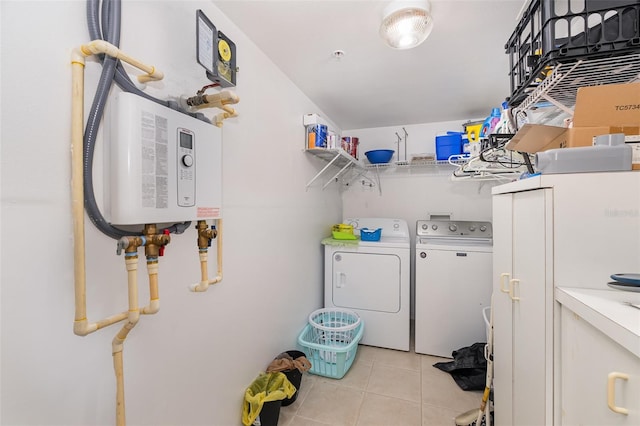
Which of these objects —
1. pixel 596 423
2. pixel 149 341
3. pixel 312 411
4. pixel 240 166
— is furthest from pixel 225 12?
pixel 312 411

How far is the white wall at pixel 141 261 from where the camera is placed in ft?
2.15

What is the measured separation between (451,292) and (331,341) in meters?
1.18

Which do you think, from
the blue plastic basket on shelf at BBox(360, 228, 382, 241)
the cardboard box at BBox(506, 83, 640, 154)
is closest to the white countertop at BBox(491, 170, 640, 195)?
the cardboard box at BBox(506, 83, 640, 154)

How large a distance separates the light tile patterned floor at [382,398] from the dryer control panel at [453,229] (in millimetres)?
1235

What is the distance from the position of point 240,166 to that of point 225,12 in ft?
2.59

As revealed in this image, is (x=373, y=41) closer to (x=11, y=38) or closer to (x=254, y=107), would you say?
(x=254, y=107)

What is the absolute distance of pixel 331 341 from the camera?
7.61ft

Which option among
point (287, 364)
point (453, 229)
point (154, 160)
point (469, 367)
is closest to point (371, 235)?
point (453, 229)

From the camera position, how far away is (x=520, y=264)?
1.07m

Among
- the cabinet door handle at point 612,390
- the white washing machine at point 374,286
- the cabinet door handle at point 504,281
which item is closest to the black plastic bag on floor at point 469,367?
the white washing machine at point 374,286

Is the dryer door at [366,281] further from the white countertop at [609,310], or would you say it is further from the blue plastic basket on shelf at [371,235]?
the white countertop at [609,310]

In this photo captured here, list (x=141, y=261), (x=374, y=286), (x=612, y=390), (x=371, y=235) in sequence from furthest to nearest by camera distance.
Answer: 1. (x=371, y=235)
2. (x=374, y=286)
3. (x=141, y=261)
4. (x=612, y=390)

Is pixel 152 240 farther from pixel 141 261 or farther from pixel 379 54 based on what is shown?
pixel 379 54

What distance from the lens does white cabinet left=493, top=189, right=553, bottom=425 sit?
85 cm
